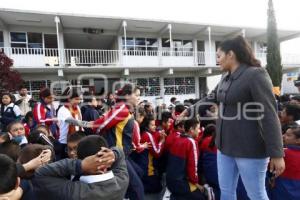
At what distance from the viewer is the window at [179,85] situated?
52.0 ft

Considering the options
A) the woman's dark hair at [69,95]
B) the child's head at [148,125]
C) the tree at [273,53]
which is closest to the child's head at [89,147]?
the child's head at [148,125]

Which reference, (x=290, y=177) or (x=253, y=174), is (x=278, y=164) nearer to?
(x=253, y=174)

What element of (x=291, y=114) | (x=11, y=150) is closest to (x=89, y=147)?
(x=11, y=150)

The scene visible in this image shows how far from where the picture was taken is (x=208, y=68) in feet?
49.0

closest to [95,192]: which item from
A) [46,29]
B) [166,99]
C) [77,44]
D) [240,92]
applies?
[240,92]

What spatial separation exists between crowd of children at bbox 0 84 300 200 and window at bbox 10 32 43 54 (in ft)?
28.1

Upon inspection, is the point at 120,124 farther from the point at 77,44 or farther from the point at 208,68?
the point at 77,44

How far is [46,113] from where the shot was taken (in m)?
4.18

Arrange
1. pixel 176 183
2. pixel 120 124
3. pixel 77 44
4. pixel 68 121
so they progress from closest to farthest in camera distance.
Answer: pixel 120 124 < pixel 176 183 < pixel 68 121 < pixel 77 44

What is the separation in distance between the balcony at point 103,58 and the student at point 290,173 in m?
11.0

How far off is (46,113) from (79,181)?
120 inches

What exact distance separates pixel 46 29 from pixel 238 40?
1301cm

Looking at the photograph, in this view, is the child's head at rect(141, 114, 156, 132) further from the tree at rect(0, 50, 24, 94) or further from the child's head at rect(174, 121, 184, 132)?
the tree at rect(0, 50, 24, 94)

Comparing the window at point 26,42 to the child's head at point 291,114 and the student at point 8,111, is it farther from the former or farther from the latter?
the child's head at point 291,114
